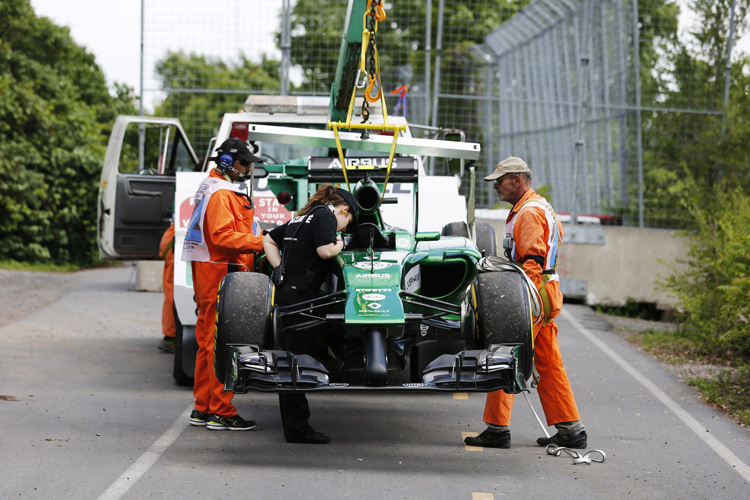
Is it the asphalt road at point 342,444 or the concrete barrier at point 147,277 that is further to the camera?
the concrete barrier at point 147,277

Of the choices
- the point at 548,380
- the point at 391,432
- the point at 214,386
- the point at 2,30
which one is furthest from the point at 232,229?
the point at 2,30

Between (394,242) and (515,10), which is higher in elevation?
(515,10)

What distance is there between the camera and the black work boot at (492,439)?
7.42m

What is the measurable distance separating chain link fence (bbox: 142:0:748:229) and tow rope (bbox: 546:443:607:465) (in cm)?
1045

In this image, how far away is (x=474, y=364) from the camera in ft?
21.2

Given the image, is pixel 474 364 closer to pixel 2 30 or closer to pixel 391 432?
pixel 391 432

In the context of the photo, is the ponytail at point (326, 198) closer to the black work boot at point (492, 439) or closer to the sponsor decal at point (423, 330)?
the sponsor decal at point (423, 330)

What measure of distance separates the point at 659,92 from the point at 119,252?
10.5m

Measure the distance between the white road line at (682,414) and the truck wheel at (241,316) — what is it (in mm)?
3291

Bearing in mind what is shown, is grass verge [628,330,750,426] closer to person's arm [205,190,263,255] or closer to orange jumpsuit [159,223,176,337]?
person's arm [205,190,263,255]

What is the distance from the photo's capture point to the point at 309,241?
23.9 ft

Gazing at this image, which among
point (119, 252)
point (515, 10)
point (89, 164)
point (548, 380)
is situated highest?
point (515, 10)

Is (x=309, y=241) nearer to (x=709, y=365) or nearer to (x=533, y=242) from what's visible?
(x=533, y=242)

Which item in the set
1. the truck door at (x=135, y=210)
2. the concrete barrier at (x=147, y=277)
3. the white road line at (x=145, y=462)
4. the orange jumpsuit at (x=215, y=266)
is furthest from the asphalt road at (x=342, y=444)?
the concrete barrier at (x=147, y=277)
